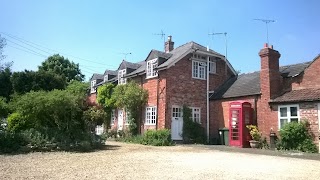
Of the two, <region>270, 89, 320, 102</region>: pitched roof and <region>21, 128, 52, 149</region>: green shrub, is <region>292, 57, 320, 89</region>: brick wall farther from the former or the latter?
<region>21, 128, 52, 149</region>: green shrub

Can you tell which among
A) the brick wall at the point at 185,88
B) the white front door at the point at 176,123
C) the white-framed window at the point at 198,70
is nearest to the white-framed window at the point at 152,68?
the brick wall at the point at 185,88

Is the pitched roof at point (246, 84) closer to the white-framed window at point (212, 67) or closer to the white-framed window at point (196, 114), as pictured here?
the white-framed window at point (212, 67)

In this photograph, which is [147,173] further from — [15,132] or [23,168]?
[15,132]

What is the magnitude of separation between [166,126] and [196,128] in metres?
2.57

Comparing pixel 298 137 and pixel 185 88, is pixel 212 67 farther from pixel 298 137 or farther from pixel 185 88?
pixel 298 137

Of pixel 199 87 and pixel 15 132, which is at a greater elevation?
pixel 199 87

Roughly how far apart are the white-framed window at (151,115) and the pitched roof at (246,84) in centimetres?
510

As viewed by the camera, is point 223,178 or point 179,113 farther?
point 179,113

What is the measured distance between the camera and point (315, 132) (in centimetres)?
1845

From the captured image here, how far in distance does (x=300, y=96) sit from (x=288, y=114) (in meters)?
1.35

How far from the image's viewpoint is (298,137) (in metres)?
18.8

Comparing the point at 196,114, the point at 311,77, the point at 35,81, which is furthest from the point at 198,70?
the point at 35,81

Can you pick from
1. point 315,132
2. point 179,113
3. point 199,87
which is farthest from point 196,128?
point 315,132

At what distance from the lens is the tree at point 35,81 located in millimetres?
33734
